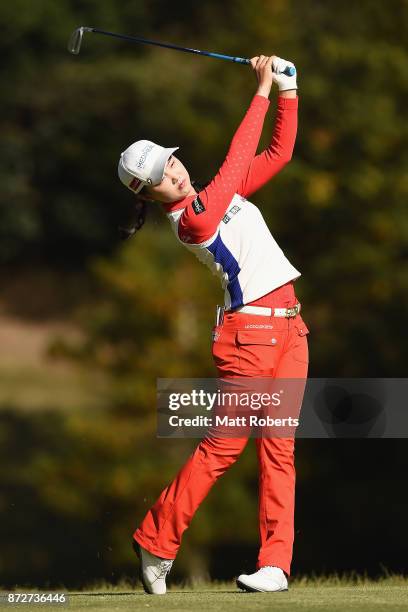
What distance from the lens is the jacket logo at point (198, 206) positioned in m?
5.70

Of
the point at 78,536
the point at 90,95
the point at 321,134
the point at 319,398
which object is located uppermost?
the point at 90,95

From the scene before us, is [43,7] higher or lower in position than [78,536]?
higher

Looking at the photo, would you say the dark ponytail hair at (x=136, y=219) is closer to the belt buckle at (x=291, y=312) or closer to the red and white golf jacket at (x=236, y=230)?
the red and white golf jacket at (x=236, y=230)

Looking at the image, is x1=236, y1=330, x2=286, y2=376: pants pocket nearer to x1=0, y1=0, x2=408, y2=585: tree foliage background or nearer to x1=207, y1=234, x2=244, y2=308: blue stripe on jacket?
x1=207, y1=234, x2=244, y2=308: blue stripe on jacket

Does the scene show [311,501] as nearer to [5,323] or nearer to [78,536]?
[78,536]

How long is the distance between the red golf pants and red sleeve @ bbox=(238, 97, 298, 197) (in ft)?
2.16

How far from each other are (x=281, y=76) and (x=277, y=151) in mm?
361

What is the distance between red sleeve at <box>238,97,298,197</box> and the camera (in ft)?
20.1

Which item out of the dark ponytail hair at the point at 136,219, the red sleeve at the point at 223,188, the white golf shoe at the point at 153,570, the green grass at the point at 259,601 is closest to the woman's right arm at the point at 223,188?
the red sleeve at the point at 223,188

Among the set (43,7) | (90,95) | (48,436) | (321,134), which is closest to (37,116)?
(90,95)

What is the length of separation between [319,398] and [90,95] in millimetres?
31283

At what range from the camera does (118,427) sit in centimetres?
2275

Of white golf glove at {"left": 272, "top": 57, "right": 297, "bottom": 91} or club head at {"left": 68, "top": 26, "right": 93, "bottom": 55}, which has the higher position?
club head at {"left": 68, "top": 26, "right": 93, "bottom": 55}
